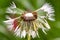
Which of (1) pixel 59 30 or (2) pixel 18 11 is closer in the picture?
(2) pixel 18 11

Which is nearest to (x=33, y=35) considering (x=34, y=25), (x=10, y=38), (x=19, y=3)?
(x=34, y=25)

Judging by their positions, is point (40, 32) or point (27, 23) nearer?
point (27, 23)

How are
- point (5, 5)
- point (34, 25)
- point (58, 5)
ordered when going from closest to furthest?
point (34, 25) < point (5, 5) < point (58, 5)

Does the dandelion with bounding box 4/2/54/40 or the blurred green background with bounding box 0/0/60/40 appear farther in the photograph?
the blurred green background with bounding box 0/0/60/40

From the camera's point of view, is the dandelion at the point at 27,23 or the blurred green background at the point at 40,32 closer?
the dandelion at the point at 27,23

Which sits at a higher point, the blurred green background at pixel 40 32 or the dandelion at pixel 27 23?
the blurred green background at pixel 40 32

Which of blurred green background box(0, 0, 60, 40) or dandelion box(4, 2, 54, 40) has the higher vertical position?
blurred green background box(0, 0, 60, 40)

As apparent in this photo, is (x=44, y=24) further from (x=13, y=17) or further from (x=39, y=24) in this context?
(x=13, y=17)

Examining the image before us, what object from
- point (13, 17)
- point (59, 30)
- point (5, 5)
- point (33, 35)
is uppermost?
point (5, 5)

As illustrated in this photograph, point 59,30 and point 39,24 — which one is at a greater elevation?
point 59,30

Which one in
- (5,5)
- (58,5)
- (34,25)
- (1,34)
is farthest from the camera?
(58,5)

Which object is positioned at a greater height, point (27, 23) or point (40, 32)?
point (40, 32)
